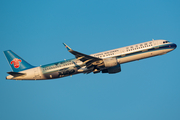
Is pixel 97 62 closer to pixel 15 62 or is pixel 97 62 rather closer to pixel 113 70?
pixel 113 70

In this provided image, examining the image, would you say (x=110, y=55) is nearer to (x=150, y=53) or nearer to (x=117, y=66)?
(x=117, y=66)

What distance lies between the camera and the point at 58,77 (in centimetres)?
5141

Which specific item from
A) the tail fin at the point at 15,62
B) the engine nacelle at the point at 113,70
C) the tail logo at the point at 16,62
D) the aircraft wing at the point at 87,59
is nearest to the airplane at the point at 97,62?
the aircraft wing at the point at 87,59

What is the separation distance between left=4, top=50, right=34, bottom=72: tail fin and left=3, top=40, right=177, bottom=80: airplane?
1517 mm

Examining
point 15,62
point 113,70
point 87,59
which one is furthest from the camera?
point 15,62

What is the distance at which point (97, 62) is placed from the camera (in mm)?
49000

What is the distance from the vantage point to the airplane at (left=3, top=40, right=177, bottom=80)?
4894 cm

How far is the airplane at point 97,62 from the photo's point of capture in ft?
161

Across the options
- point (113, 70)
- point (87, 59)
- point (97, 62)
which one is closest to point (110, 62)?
point (97, 62)

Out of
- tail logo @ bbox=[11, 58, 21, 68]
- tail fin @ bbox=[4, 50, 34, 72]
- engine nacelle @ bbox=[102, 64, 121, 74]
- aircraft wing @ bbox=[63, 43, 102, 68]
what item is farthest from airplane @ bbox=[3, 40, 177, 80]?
tail logo @ bbox=[11, 58, 21, 68]

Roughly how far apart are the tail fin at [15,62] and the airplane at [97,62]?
4.98 feet

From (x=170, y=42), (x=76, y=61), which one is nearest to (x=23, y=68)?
(x=76, y=61)

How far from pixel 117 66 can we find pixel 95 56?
21.2 feet

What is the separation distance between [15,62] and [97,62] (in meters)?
21.3
